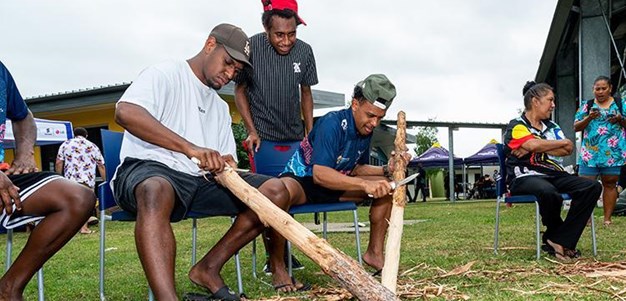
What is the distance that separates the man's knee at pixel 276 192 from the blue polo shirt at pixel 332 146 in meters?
0.30

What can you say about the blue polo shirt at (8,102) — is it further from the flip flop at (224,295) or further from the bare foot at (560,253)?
the bare foot at (560,253)

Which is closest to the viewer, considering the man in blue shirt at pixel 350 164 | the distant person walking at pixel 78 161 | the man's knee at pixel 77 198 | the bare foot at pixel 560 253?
the man's knee at pixel 77 198

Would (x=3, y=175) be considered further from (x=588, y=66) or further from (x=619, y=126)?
(x=588, y=66)

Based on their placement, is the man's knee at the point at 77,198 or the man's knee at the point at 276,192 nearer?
the man's knee at the point at 77,198

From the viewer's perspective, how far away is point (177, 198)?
2.97m

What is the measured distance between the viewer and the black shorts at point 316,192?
3.72 m

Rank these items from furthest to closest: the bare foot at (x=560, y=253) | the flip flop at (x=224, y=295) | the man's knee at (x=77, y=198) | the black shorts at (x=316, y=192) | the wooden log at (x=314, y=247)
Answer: the bare foot at (x=560, y=253) < the black shorts at (x=316, y=192) < the flip flop at (x=224, y=295) < the man's knee at (x=77, y=198) < the wooden log at (x=314, y=247)

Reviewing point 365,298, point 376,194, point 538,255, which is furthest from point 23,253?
point 538,255

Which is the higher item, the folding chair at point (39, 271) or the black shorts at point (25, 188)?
the black shorts at point (25, 188)

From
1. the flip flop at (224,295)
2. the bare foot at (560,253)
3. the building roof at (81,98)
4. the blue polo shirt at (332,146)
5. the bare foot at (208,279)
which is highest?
the building roof at (81,98)

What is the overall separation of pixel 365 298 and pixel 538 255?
230cm

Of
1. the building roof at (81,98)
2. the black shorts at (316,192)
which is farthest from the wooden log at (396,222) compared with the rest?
the building roof at (81,98)

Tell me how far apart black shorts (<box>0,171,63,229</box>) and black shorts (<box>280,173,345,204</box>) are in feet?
4.35

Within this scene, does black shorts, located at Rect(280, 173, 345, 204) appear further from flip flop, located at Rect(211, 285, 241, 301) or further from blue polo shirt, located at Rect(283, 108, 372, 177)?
flip flop, located at Rect(211, 285, 241, 301)
